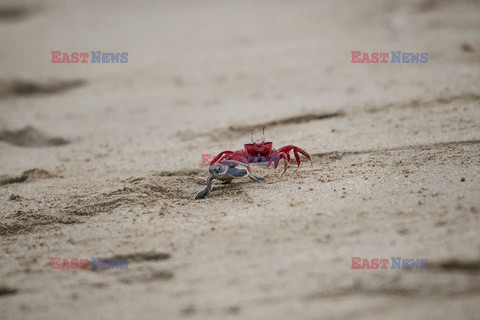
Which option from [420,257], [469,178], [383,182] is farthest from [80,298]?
[469,178]

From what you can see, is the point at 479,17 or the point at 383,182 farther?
the point at 479,17

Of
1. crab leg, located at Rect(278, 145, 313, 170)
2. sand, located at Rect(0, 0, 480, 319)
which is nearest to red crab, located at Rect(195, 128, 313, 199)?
crab leg, located at Rect(278, 145, 313, 170)

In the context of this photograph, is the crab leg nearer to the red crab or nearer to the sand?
the red crab

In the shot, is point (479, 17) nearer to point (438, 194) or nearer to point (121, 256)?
point (438, 194)

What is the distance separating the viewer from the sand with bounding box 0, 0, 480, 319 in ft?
9.80

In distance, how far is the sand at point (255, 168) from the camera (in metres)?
2.99

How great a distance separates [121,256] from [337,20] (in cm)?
746

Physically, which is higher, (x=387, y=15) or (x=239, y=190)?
(x=387, y=15)

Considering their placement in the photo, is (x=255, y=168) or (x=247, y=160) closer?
(x=247, y=160)

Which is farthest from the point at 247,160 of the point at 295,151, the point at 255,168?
the point at 295,151

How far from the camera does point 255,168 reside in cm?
495

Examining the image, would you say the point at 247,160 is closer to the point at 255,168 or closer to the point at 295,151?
the point at 255,168

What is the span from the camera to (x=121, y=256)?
3.51 meters

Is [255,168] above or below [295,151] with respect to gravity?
below
